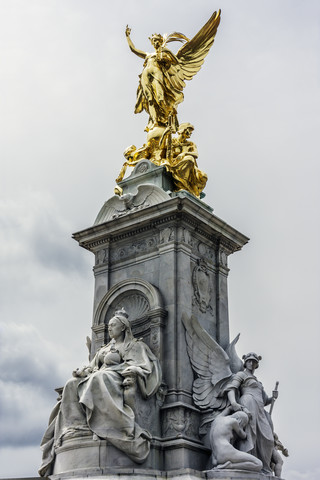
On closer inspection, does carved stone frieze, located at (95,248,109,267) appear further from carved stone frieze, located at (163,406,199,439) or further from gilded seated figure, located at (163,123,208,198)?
carved stone frieze, located at (163,406,199,439)

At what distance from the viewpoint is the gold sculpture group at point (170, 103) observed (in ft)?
66.0

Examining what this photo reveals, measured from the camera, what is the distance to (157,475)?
1605 cm

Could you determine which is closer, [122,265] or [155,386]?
[155,386]

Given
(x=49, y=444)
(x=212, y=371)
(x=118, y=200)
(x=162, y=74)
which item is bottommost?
(x=49, y=444)

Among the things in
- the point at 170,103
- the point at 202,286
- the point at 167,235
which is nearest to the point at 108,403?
the point at 202,286

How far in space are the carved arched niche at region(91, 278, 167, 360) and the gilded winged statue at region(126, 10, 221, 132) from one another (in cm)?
445

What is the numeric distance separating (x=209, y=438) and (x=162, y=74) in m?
9.15

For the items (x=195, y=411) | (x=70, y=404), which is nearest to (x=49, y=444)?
(x=70, y=404)

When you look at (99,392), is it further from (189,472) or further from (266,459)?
(266,459)

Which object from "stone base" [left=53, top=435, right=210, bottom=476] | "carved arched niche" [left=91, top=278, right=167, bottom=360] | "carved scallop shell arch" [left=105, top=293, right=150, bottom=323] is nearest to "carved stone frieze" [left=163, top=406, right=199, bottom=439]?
"stone base" [left=53, top=435, right=210, bottom=476]

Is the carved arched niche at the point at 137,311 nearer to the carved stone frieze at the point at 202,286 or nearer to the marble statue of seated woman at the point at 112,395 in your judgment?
the marble statue of seated woman at the point at 112,395

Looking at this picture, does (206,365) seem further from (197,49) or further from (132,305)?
(197,49)

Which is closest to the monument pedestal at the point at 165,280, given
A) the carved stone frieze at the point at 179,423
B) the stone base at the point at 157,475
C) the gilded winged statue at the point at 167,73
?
the carved stone frieze at the point at 179,423

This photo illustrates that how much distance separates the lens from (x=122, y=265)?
63.7 feet
